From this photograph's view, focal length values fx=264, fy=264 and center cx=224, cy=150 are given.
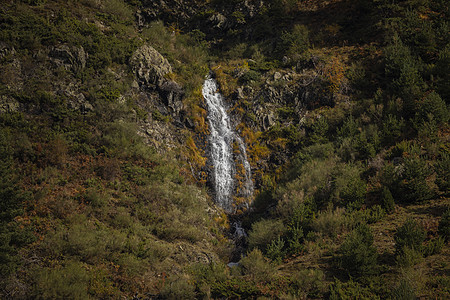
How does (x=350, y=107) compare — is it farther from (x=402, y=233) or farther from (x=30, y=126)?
(x=30, y=126)

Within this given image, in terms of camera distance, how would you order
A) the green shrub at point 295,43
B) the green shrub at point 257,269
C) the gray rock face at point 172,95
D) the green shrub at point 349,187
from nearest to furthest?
the green shrub at point 257,269, the green shrub at point 349,187, the gray rock face at point 172,95, the green shrub at point 295,43

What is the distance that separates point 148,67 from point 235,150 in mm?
9394

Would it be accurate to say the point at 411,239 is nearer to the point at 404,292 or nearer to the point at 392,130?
the point at 404,292

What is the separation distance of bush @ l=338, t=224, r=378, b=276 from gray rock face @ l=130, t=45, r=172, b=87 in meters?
17.1

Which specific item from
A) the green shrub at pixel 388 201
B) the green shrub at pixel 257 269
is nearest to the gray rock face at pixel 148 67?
the green shrub at pixel 257 269

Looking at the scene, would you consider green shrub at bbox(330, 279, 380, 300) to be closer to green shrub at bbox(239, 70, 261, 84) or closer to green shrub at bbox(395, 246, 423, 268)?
green shrub at bbox(395, 246, 423, 268)

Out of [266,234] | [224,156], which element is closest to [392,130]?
[266,234]

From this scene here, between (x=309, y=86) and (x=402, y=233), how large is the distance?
16.2 m

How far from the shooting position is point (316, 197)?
45.8ft

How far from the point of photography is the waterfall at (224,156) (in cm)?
1852

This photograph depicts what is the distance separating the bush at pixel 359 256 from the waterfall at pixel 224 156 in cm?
970

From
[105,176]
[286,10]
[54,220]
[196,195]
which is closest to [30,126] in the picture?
[105,176]

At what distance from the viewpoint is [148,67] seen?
20641 mm

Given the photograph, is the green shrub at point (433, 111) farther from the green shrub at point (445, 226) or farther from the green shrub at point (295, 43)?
the green shrub at point (295, 43)
